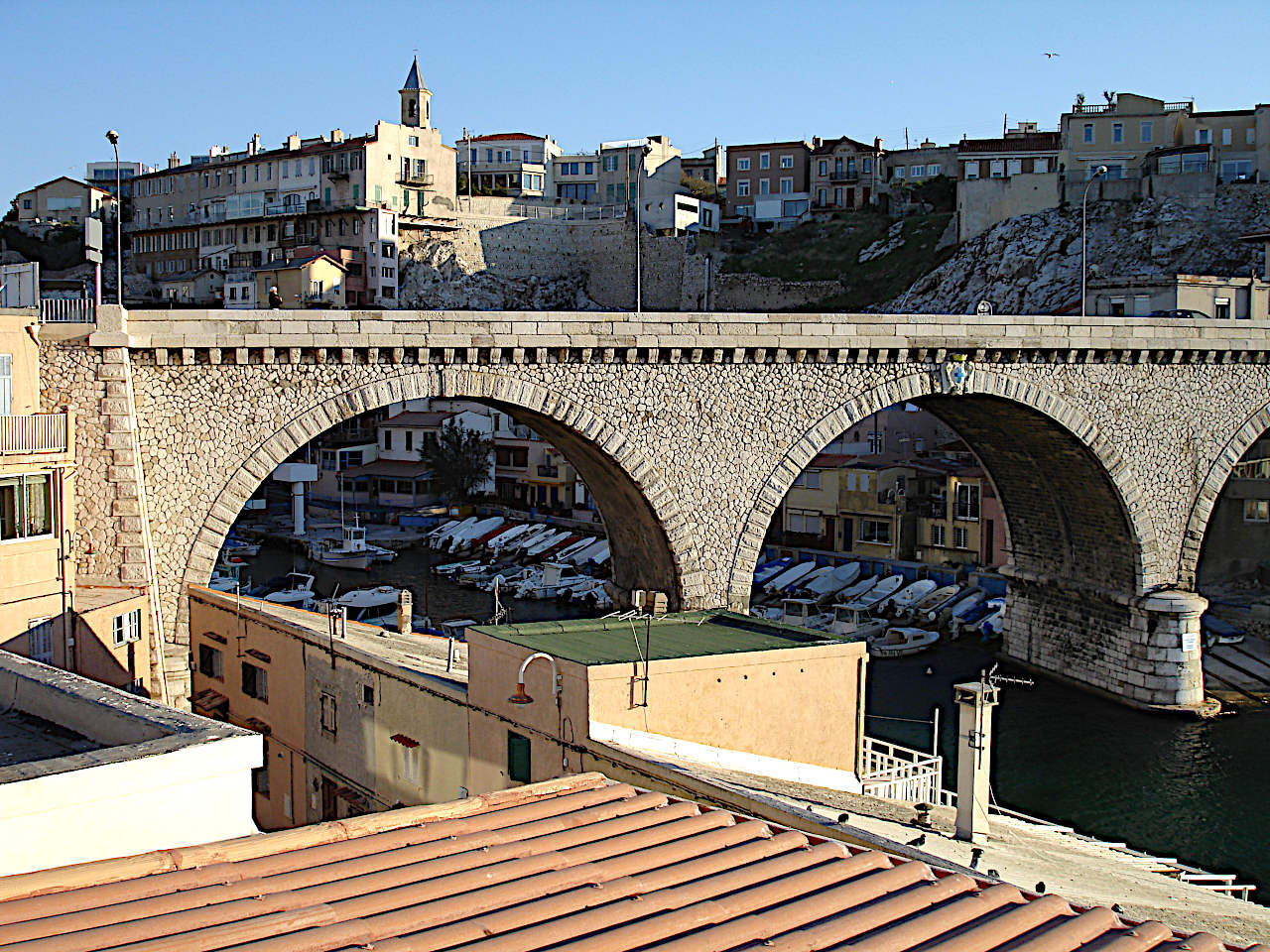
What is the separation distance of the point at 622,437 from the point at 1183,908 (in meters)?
11.8

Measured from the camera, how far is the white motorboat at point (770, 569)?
41.9m

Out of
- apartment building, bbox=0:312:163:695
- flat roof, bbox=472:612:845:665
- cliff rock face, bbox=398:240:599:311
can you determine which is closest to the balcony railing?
apartment building, bbox=0:312:163:695

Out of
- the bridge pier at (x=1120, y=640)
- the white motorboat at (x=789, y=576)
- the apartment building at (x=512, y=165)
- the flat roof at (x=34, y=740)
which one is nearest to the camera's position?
the flat roof at (x=34, y=740)

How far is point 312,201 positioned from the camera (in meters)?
69.8

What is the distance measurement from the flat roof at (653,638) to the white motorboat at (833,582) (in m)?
22.9

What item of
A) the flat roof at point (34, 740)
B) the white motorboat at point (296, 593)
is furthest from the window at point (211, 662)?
the white motorboat at point (296, 593)

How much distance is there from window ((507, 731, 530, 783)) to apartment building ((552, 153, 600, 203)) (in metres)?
77.0

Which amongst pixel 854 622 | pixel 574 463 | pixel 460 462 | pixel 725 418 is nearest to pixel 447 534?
pixel 460 462

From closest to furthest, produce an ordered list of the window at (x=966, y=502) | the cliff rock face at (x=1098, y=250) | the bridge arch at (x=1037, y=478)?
1. the bridge arch at (x=1037, y=478)
2. the window at (x=966, y=502)
3. the cliff rock face at (x=1098, y=250)

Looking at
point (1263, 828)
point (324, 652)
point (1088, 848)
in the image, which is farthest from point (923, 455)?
point (324, 652)

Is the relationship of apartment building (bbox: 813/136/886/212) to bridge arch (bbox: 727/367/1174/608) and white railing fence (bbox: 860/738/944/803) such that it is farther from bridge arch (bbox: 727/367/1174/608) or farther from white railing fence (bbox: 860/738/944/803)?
white railing fence (bbox: 860/738/944/803)

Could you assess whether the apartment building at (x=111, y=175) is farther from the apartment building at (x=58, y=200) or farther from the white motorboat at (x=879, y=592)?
the white motorboat at (x=879, y=592)

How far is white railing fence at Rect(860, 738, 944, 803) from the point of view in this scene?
1515 cm

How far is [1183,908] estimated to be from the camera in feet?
44.9
